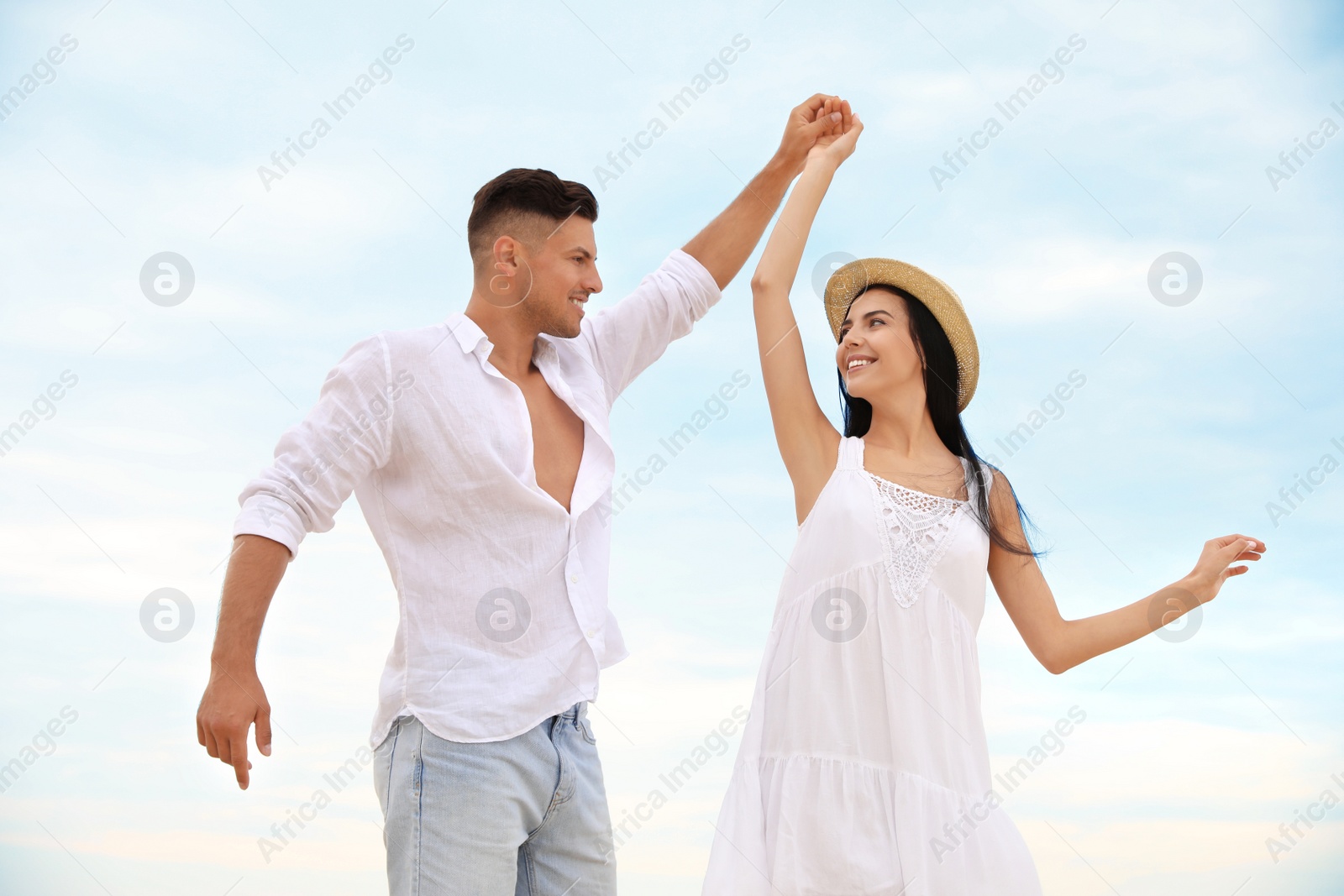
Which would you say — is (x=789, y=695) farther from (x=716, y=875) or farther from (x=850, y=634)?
(x=716, y=875)

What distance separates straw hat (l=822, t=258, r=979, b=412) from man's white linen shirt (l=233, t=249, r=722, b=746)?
92cm

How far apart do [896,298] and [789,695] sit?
44.7 inches

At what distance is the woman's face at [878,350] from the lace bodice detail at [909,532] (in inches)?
11.1

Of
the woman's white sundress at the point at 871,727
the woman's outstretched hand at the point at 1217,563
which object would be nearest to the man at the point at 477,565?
the woman's white sundress at the point at 871,727

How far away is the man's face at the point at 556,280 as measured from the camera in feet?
10.3

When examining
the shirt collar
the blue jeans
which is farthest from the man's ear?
the blue jeans

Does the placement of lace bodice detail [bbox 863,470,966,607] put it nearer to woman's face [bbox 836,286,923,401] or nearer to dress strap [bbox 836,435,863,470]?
dress strap [bbox 836,435,863,470]

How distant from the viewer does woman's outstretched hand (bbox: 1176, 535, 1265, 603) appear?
3010 mm

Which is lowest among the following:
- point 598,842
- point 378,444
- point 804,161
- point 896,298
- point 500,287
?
point 598,842

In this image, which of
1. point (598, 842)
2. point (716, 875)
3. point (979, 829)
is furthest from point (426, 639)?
point (979, 829)

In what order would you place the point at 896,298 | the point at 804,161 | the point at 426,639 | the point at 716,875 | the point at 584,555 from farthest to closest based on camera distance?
the point at 804,161, the point at 896,298, the point at 584,555, the point at 426,639, the point at 716,875

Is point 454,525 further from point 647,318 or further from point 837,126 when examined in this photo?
point 837,126

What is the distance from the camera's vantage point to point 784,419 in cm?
296

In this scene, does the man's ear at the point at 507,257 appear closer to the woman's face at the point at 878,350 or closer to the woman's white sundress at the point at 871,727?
the woman's face at the point at 878,350
